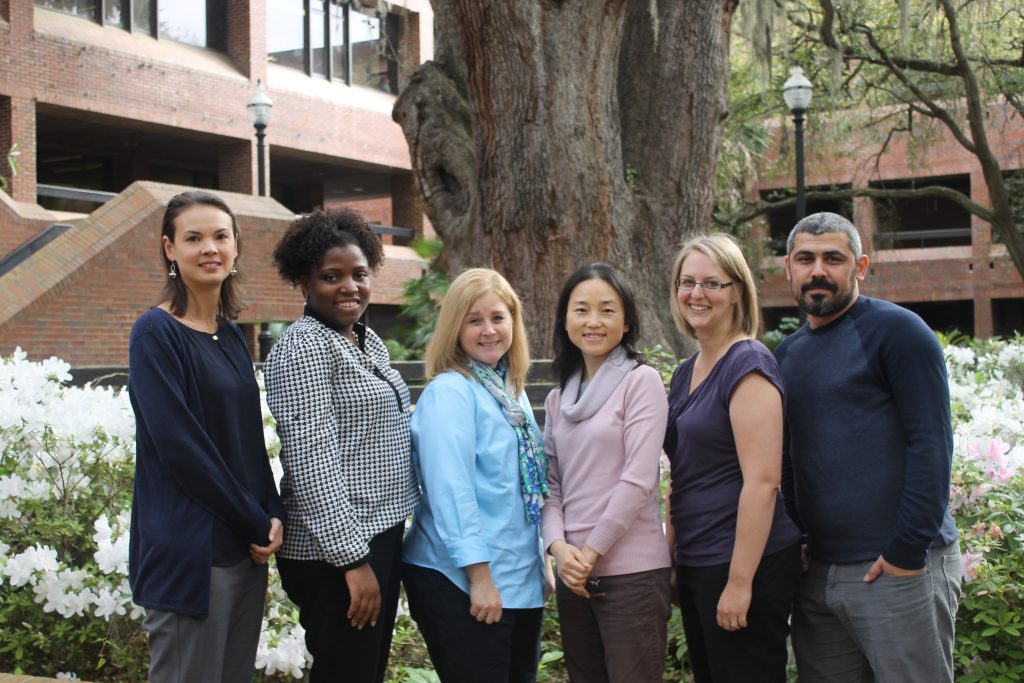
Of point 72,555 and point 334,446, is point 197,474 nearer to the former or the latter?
point 334,446

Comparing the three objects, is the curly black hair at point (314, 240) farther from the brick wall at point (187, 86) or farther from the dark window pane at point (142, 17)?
the dark window pane at point (142, 17)

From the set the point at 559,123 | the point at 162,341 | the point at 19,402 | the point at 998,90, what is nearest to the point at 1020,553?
the point at 162,341

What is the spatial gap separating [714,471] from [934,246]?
110 ft

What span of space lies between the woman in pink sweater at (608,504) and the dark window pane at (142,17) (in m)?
23.9

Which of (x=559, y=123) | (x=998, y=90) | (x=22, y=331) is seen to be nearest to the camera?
(x=559, y=123)

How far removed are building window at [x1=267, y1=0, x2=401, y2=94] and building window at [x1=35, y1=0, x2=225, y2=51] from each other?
1.45 m

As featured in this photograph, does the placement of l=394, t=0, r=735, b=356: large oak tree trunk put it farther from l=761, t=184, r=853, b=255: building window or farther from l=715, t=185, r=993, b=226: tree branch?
l=761, t=184, r=853, b=255: building window

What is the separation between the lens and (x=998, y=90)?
17094 millimetres

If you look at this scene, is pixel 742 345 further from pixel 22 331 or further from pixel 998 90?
pixel 998 90

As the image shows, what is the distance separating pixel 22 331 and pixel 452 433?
753 centimetres

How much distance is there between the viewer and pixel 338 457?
3104 mm

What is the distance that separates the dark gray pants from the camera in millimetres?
3111

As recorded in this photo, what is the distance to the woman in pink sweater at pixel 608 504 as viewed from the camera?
10.2 ft

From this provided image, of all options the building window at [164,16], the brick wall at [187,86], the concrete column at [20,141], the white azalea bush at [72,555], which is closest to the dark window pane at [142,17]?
the building window at [164,16]
